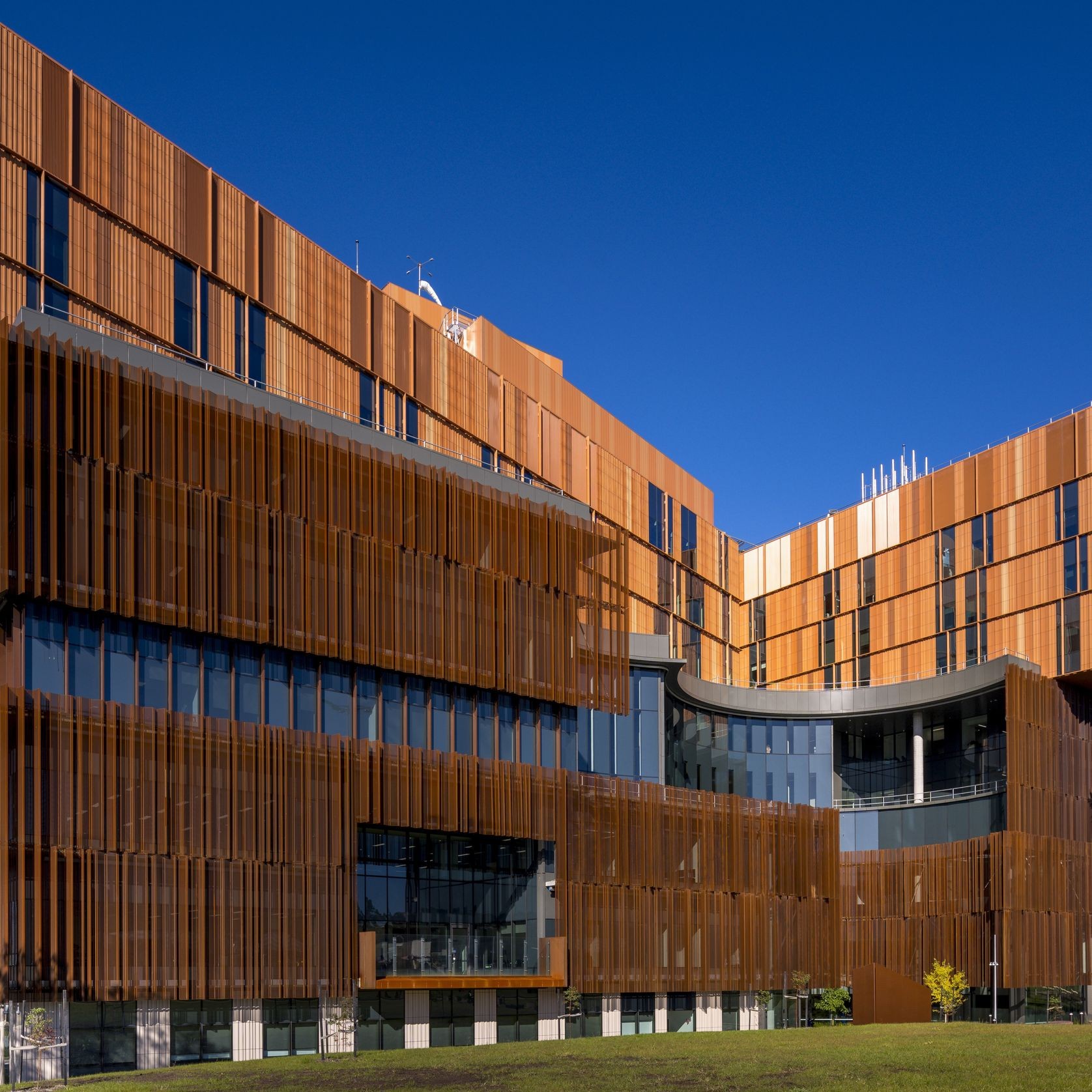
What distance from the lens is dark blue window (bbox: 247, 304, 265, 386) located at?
2847 inches

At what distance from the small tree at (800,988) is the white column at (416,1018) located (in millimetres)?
23367

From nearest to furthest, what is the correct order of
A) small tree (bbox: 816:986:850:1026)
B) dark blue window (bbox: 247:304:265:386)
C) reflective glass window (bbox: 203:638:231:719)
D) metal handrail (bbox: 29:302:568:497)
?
reflective glass window (bbox: 203:638:231:719), metal handrail (bbox: 29:302:568:497), dark blue window (bbox: 247:304:265:386), small tree (bbox: 816:986:850:1026)

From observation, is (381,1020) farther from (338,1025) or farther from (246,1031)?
(246,1031)

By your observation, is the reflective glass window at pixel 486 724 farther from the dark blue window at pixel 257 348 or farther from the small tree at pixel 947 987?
the small tree at pixel 947 987

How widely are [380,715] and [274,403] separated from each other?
11.9 metres

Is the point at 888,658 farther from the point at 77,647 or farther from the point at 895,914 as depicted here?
the point at 77,647

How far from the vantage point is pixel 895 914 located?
83938 mm

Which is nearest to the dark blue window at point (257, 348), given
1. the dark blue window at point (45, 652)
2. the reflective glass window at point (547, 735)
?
the reflective glass window at point (547, 735)

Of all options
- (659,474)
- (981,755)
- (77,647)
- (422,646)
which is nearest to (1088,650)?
(981,755)

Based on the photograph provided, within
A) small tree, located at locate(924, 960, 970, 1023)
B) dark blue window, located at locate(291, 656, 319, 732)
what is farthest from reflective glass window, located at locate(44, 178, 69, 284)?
small tree, located at locate(924, 960, 970, 1023)

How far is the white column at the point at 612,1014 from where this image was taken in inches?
2569

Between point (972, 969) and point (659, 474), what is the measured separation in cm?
4422

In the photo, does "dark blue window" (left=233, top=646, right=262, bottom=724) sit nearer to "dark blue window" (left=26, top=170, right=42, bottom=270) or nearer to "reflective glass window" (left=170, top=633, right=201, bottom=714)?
"reflective glass window" (left=170, top=633, right=201, bottom=714)

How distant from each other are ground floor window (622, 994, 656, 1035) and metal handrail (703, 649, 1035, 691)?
2223cm
